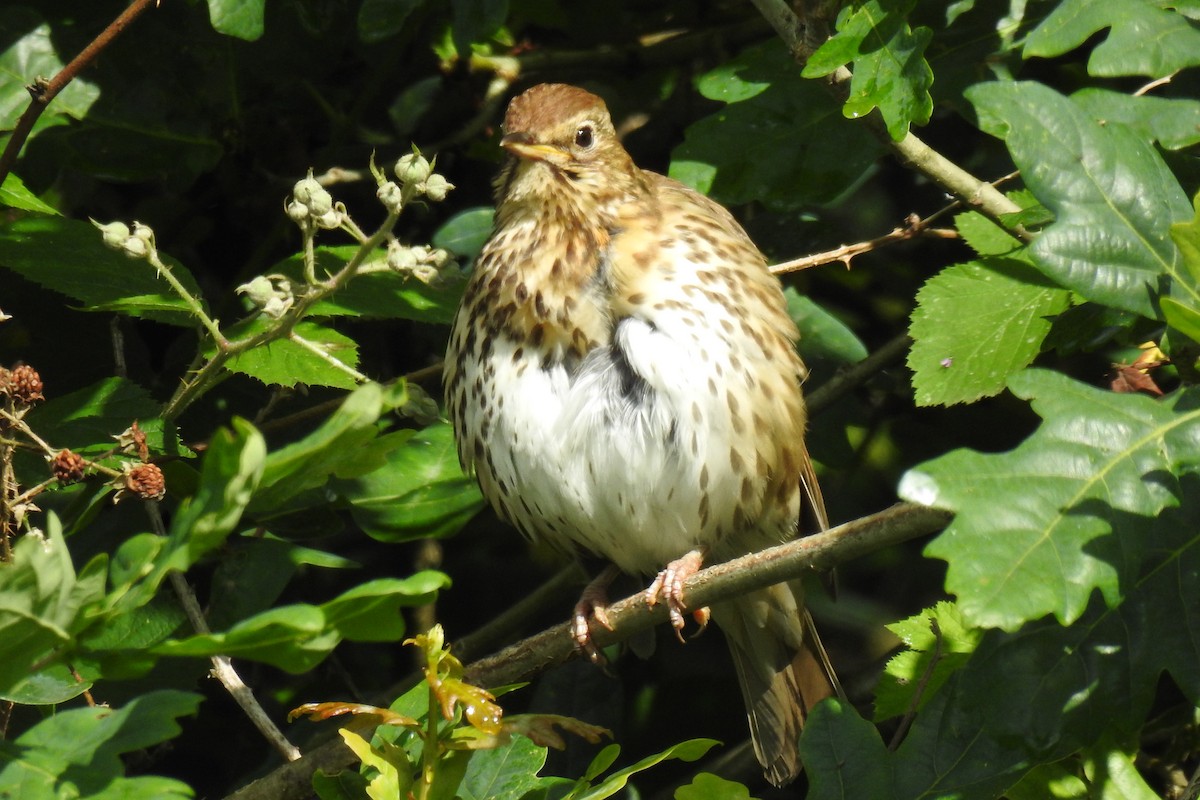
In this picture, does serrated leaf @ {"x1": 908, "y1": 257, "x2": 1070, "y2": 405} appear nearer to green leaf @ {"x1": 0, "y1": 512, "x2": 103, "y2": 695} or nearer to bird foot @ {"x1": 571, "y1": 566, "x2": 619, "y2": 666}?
bird foot @ {"x1": 571, "y1": 566, "x2": 619, "y2": 666}

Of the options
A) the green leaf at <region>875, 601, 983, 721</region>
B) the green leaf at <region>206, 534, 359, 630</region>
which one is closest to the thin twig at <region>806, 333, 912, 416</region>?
the green leaf at <region>875, 601, 983, 721</region>

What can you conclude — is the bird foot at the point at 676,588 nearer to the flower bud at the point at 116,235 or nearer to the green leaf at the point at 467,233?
the green leaf at the point at 467,233

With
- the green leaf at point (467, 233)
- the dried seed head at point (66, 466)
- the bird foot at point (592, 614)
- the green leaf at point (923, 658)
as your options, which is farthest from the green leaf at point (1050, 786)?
the green leaf at point (467, 233)

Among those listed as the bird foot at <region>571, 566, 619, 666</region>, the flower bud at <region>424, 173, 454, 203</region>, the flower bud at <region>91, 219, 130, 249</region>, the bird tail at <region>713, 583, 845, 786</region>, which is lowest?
the bird tail at <region>713, 583, 845, 786</region>

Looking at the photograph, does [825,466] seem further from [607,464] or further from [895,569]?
[895,569]

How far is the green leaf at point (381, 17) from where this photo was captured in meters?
3.50

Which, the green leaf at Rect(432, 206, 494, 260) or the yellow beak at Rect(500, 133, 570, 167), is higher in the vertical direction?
the yellow beak at Rect(500, 133, 570, 167)

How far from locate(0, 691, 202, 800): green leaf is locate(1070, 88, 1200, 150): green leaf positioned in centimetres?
205

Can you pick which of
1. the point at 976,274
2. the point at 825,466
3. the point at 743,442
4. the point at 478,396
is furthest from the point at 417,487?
the point at 976,274

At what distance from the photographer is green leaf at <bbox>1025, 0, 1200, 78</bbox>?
2758mm

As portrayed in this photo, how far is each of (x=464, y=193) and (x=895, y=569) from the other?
6.20 ft

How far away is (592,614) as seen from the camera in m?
3.62

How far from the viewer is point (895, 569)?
16.5ft

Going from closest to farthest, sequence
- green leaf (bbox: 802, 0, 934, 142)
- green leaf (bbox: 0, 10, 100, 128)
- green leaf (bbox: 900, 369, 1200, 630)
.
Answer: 1. green leaf (bbox: 900, 369, 1200, 630)
2. green leaf (bbox: 802, 0, 934, 142)
3. green leaf (bbox: 0, 10, 100, 128)
